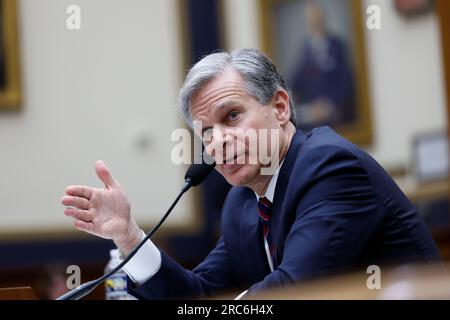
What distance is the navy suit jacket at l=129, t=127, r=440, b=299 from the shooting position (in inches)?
84.8

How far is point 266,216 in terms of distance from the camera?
8.19 ft

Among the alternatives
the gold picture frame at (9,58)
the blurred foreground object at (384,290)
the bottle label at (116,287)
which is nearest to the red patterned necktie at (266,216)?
the bottle label at (116,287)

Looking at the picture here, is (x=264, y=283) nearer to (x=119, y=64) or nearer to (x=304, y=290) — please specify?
(x=304, y=290)

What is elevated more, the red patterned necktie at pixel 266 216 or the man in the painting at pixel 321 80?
the man in the painting at pixel 321 80

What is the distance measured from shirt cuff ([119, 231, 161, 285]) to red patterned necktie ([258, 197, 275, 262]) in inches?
12.5

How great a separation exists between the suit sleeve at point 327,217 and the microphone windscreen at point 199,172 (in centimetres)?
24

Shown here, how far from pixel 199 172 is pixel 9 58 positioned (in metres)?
5.18

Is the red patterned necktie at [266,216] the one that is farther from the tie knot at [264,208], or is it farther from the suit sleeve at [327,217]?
the suit sleeve at [327,217]

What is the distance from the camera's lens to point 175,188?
749 cm

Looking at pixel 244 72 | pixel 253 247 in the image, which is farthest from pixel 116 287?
pixel 244 72

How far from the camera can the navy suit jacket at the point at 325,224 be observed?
215 cm

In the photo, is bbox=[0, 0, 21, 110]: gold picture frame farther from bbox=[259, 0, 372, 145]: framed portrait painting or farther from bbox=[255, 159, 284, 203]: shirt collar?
bbox=[255, 159, 284, 203]: shirt collar

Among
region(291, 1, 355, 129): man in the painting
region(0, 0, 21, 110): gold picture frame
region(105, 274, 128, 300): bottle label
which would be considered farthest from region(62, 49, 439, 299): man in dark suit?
region(0, 0, 21, 110): gold picture frame
